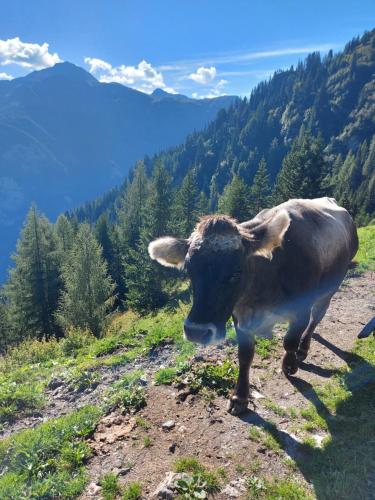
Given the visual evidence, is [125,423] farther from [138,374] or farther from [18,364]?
[18,364]

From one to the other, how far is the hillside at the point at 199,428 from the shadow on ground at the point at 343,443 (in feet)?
0.05

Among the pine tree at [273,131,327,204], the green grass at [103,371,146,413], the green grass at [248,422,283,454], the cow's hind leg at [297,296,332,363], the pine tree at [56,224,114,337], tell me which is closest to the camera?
the green grass at [248,422,283,454]

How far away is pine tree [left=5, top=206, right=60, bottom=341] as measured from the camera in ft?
118

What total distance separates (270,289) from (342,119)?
216 metres

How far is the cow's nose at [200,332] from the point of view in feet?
15.7

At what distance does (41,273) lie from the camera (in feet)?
121

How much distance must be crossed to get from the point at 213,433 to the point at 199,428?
27cm

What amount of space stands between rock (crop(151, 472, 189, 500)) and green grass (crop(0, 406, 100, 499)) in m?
1.20

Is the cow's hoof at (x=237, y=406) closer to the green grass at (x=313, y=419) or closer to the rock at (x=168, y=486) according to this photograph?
the green grass at (x=313, y=419)

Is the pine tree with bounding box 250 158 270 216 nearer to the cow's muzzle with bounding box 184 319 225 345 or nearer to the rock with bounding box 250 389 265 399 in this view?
the rock with bounding box 250 389 265 399

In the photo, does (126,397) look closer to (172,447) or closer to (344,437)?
(172,447)

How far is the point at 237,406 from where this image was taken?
6.38 metres

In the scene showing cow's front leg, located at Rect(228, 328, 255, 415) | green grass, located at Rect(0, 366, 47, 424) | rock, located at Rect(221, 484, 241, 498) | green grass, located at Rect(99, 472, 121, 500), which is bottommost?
green grass, located at Rect(0, 366, 47, 424)

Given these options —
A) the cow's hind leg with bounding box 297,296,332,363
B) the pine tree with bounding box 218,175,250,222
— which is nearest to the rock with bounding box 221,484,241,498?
the cow's hind leg with bounding box 297,296,332,363
